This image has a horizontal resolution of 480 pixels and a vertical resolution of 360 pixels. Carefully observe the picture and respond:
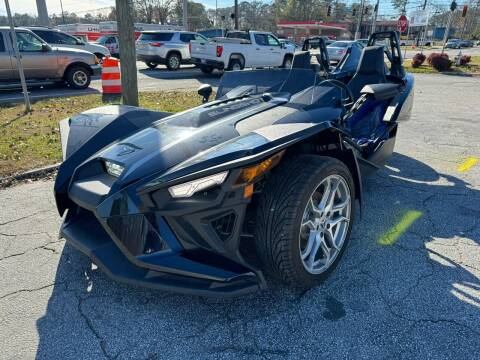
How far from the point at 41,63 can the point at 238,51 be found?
764cm

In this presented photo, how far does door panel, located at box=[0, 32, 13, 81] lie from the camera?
9.84 meters

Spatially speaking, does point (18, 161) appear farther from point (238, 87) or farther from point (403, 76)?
point (403, 76)

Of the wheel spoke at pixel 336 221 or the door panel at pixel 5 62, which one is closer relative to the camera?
the wheel spoke at pixel 336 221

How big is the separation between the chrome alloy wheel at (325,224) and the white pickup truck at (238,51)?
43.7ft

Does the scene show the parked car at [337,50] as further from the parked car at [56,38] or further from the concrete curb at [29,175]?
the concrete curb at [29,175]

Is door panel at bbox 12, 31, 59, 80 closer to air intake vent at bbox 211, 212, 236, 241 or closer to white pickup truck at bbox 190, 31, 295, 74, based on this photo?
white pickup truck at bbox 190, 31, 295, 74

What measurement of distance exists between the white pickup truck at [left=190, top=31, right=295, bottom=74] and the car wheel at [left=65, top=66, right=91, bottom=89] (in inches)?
210

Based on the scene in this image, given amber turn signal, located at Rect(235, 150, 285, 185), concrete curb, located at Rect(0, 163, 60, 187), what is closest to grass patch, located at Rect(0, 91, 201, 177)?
concrete curb, located at Rect(0, 163, 60, 187)

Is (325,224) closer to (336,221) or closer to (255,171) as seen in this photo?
(336,221)

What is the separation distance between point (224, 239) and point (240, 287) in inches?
10.5

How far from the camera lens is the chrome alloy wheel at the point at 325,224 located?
2.40m

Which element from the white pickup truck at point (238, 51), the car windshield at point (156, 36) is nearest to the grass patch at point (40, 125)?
the white pickup truck at point (238, 51)

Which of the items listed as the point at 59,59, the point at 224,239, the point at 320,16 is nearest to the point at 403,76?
the point at 224,239

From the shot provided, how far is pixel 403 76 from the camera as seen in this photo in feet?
16.4
